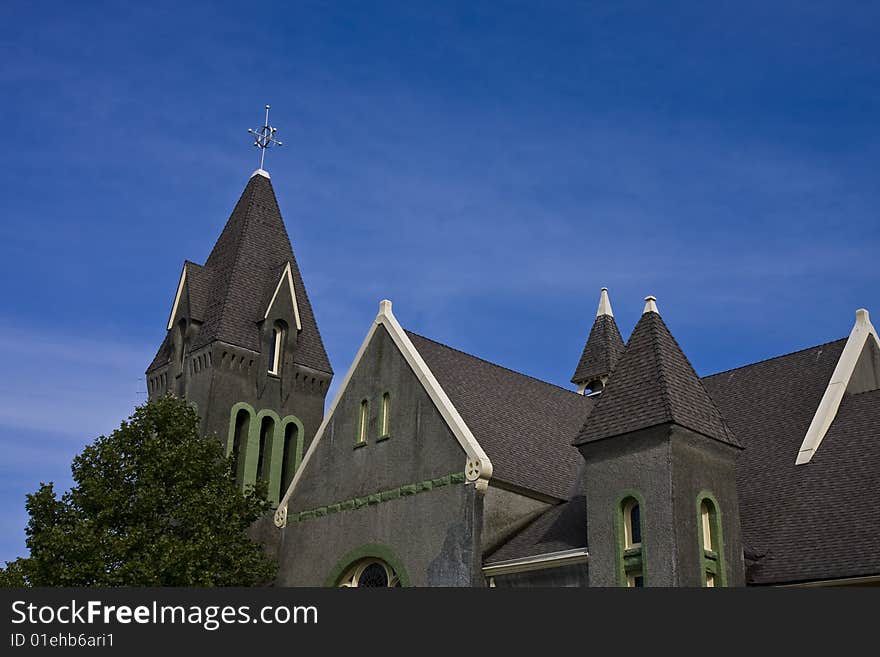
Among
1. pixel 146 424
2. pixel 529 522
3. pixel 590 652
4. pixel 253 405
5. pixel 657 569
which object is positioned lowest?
pixel 590 652

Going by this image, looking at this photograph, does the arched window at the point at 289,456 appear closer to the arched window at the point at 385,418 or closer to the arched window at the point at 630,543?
the arched window at the point at 385,418

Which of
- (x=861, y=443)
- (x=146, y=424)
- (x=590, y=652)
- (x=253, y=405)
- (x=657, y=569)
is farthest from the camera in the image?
(x=253, y=405)

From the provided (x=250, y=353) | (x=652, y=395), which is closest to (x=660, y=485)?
(x=652, y=395)

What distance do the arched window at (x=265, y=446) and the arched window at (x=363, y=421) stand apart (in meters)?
9.53

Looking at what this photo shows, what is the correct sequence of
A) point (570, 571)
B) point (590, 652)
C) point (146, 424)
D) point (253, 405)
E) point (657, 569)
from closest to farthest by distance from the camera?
point (590, 652)
point (657, 569)
point (570, 571)
point (146, 424)
point (253, 405)

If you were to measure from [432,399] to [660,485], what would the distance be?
7.60 m

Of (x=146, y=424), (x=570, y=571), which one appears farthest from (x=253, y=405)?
(x=570, y=571)

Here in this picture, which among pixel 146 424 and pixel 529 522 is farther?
pixel 146 424

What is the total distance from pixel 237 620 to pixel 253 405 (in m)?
24.2

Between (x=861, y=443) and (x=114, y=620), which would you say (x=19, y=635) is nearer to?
(x=114, y=620)

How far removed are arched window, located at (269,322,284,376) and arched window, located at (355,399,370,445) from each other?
10629 mm

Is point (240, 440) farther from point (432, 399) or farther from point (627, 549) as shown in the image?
point (627, 549)

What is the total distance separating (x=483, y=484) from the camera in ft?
82.8

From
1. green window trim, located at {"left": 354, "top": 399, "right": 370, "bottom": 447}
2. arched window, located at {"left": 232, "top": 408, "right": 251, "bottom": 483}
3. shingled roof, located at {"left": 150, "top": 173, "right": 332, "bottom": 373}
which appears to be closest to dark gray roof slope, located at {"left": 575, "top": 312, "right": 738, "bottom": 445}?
green window trim, located at {"left": 354, "top": 399, "right": 370, "bottom": 447}
